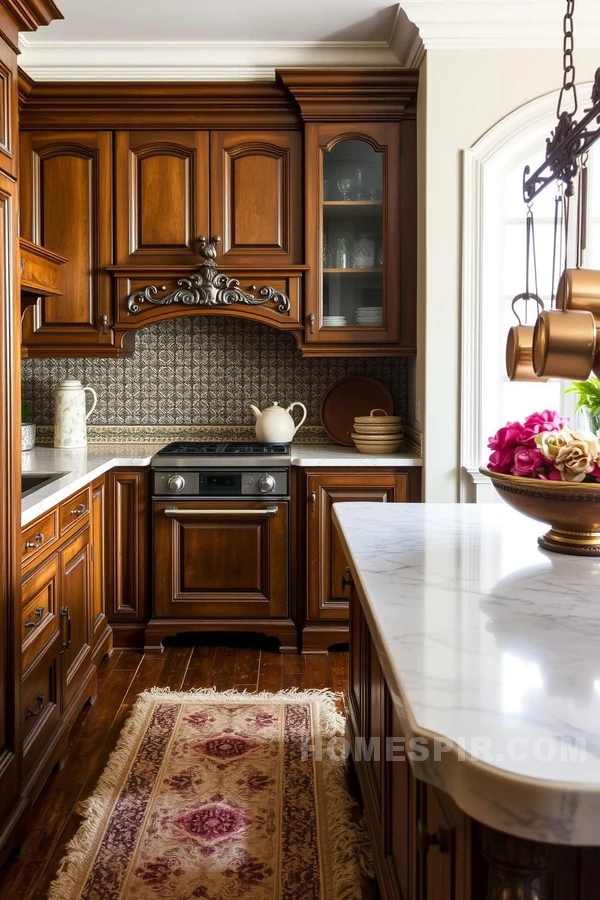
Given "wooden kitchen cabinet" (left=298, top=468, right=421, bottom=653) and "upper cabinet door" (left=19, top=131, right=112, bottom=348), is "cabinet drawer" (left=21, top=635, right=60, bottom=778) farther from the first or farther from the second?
"upper cabinet door" (left=19, top=131, right=112, bottom=348)

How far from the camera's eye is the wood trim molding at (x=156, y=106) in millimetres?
3654

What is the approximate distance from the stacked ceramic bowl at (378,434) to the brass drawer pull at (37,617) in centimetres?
182

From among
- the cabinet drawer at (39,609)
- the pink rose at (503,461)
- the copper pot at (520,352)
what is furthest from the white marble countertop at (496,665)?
the cabinet drawer at (39,609)

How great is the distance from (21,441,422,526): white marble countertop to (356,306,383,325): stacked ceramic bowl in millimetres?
627

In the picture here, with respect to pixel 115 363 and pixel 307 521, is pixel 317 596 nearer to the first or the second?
pixel 307 521

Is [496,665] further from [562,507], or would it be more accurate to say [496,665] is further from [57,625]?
[57,625]

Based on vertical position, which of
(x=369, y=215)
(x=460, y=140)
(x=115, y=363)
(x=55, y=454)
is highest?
(x=460, y=140)

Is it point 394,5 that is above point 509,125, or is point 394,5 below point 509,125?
above

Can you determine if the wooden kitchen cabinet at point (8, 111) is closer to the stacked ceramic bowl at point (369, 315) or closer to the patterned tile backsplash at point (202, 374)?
the stacked ceramic bowl at point (369, 315)

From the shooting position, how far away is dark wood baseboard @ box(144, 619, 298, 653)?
3.63 meters

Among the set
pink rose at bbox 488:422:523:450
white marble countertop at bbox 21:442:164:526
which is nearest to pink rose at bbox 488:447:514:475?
pink rose at bbox 488:422:523:450

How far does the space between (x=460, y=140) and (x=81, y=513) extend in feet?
7.37

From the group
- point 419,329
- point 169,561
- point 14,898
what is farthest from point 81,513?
point 419,329

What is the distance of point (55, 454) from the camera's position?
3.71 metres
